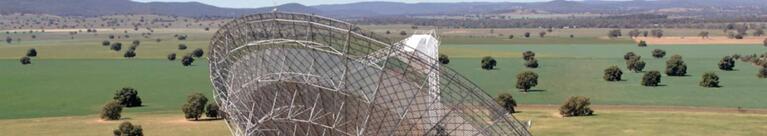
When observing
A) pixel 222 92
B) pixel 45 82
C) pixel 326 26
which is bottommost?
pixel 45 82

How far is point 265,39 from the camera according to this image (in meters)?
53.7

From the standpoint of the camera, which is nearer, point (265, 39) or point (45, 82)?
point (265, 39)

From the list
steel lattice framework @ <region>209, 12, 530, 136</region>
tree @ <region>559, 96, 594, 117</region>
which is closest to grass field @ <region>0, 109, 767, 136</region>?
tree @ <region>559, 96, 594, 117</region>

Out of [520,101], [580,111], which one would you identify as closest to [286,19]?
[580,111]

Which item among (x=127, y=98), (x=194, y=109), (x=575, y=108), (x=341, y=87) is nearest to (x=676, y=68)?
(x=575, y=108)

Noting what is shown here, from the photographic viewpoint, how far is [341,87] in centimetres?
4941

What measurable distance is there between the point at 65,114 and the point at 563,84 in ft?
221

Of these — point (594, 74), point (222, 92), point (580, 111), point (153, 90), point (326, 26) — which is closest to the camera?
point (326, 26)

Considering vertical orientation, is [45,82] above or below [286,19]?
below

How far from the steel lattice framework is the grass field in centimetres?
3023

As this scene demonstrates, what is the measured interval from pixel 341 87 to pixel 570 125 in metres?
43.5

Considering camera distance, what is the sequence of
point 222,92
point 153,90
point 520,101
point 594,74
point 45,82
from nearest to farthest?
point 222,92
point 520,101
point 153,90
point 45,82
point 594,74

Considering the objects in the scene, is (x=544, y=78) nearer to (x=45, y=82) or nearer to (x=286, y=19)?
(x=45, y=82)

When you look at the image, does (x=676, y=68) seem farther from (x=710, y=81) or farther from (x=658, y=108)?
(x=658, y=108)
